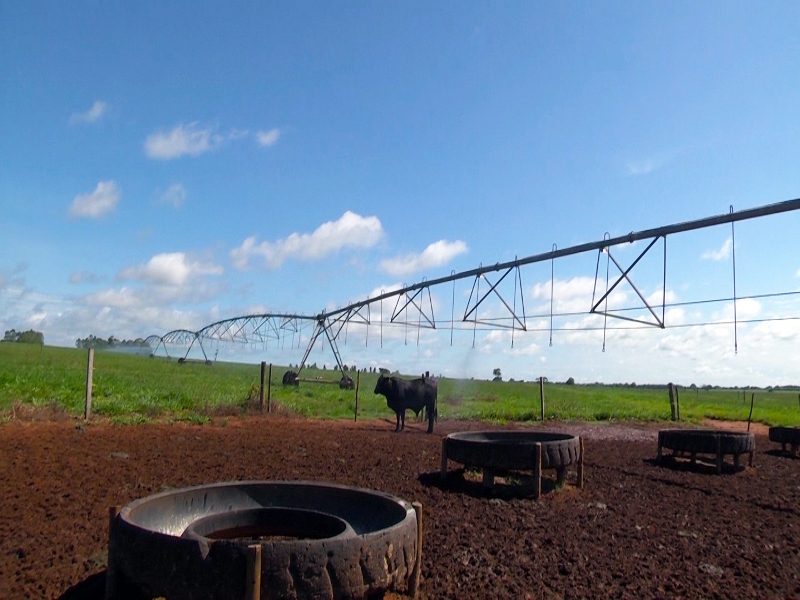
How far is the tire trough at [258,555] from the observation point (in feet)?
11.8

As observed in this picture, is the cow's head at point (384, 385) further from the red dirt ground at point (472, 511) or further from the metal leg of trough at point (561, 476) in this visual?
the metal leg of trough at point (561, 476)

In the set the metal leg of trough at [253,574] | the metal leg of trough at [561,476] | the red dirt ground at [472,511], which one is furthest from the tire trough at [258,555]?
the metal leg of trough at [561,476]

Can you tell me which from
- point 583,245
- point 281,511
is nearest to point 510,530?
point 281,511

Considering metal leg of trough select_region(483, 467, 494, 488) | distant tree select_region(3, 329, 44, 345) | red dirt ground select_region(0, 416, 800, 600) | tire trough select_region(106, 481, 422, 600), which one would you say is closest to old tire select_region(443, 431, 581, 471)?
metal leg of trough select_region(483, 467, 494, 488)

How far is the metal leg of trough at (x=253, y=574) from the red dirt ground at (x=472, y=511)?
Answer: 6.09 feet

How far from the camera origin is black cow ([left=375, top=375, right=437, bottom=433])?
763 inches

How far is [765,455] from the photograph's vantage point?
16.0 m

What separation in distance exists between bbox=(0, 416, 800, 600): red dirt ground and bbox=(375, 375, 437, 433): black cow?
462 cm

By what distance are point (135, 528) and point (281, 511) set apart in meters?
1.51

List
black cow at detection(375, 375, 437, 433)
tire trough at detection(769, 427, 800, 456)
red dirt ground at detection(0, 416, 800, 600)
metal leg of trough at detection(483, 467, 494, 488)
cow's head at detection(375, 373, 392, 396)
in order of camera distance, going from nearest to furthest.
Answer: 1. red dirt ground at detection(0, 416, 800, 600)
2. metal leg of trough at detection(483, 467, 494, 488)
3. tire trough at detection(769, 427, 800, 456)
4. black cow at detection(375, 375, 437, 433)
5. cow's head at detection(375, 373, 392, 396)

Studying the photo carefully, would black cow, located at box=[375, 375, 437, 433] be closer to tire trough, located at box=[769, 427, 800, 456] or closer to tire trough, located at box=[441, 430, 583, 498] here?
tire trough, located at box=[769, 427, 800, 456]

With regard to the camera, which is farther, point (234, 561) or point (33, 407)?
point (33, 407)

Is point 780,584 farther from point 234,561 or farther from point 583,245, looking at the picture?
point 583,245

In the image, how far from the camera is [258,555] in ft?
11.4
